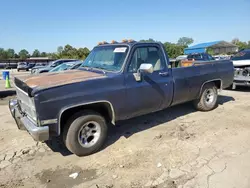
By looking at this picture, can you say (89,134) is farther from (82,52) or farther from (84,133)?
(82,52)

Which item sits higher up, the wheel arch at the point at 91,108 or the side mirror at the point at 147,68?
the side mirror at the point at 147,68

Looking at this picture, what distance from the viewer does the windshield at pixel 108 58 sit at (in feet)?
14.5

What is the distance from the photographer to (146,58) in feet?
15.7

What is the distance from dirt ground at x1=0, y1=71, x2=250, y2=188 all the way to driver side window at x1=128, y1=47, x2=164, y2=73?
1480 mm

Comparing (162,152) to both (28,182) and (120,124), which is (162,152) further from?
(28,182)

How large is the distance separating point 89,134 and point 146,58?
2015 millimetres

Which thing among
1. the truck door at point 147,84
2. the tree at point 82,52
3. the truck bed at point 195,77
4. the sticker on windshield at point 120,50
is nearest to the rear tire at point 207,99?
the truck bed at point 195,77

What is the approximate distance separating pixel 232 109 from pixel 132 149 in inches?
155

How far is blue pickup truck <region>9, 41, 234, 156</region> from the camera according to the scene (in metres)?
3.51

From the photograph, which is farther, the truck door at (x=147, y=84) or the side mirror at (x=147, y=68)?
the truck door at (x=147, y=84)

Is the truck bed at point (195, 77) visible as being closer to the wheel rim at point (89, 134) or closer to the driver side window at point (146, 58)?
the driver side window at point (146, 58)

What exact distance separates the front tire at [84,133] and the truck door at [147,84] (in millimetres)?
668

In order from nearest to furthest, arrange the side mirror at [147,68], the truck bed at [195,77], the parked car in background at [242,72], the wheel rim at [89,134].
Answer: the wheel rim at [89,134], the side mirror at [147,68], the truck bed at [195,77], the parked car in background at [242,72]

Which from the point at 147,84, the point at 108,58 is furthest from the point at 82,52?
the point at 147,84
